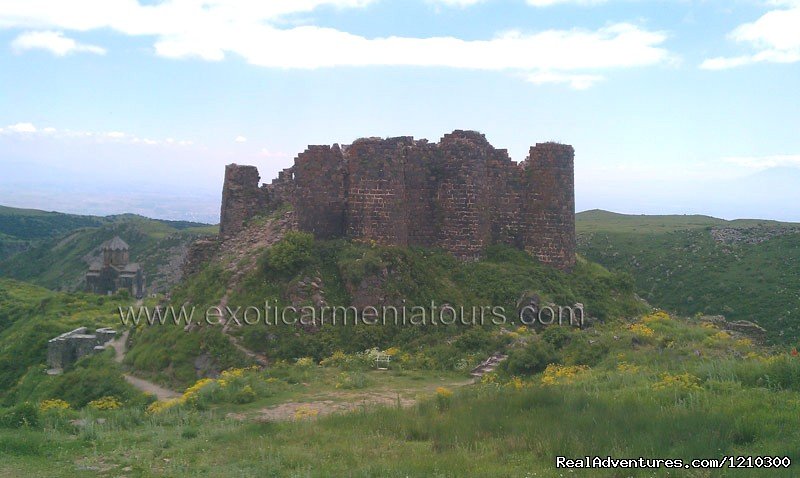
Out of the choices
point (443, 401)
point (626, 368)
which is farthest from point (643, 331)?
point (443, 401)

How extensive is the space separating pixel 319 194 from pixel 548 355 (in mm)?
8688

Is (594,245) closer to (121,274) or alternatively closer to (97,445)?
(121,274)

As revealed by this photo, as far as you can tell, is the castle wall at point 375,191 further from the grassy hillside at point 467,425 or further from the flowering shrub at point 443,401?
the flowering shrub at point 443,401

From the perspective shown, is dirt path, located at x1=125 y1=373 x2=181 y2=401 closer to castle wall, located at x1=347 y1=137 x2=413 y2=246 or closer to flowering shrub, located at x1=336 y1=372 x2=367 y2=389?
flowering shrub, located at x1=336 y1=372 x2=367 y2=389

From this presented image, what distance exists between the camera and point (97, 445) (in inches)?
352

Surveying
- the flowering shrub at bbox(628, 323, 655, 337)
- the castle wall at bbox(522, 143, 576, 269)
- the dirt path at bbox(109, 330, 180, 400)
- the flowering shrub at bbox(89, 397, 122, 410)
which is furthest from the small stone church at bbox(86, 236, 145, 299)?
the flowering shrub at bbox(628, 323, 655, 337)

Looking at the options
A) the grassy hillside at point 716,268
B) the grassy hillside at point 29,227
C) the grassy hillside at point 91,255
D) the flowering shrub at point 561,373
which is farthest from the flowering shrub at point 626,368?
the grassy hillside at point 29,227

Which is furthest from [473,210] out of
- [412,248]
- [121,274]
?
[121,274]

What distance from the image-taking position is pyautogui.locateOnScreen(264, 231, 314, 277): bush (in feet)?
58.0

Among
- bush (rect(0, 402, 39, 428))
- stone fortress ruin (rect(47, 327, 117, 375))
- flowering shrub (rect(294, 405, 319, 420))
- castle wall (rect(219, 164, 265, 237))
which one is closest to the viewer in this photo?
bush (rect(0, 402, 39, 428))

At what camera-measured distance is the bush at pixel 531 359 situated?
523 inches

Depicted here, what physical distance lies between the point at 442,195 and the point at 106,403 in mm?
10998

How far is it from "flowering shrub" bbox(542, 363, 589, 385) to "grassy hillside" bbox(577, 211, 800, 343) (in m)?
21.7

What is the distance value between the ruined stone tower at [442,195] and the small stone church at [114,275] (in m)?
33.2
